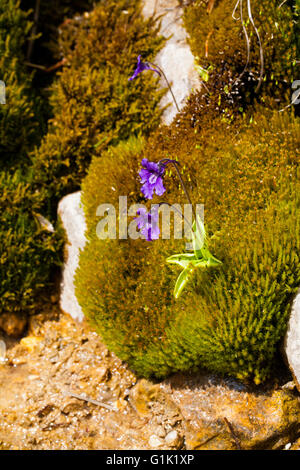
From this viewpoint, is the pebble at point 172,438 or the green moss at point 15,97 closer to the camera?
the pebble at point 172,438

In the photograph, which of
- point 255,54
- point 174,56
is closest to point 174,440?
point 255,54

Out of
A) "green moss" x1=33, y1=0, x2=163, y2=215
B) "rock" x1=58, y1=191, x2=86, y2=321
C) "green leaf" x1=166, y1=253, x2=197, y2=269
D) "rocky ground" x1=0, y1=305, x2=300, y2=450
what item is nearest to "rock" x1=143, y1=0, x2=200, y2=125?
"green moss" x1=33, y1=0, x2=163, y2=215

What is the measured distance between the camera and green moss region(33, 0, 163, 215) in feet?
16.8

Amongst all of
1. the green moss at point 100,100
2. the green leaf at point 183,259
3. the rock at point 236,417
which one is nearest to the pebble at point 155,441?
the rock at point 236,417

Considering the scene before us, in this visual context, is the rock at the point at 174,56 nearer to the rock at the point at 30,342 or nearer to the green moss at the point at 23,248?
the green moss at the point at 23,248

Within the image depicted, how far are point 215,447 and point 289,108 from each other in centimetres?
285

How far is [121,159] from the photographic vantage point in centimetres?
462

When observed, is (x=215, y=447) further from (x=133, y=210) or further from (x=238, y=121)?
(x=238, y=121)

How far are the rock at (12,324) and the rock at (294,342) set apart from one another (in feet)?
9.04

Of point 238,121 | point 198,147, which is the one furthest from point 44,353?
point 238,121

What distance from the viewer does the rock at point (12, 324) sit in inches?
196

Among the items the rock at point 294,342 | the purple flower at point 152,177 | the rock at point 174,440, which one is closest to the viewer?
the purple flower at point 152,177

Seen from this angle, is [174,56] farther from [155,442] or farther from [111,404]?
[155,442]

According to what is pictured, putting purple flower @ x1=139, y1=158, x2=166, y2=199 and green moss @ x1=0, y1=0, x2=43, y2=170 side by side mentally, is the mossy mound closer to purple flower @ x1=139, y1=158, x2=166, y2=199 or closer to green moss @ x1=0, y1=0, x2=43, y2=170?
purple flower @ x1=139, y1=158, x2=166, y2=199
